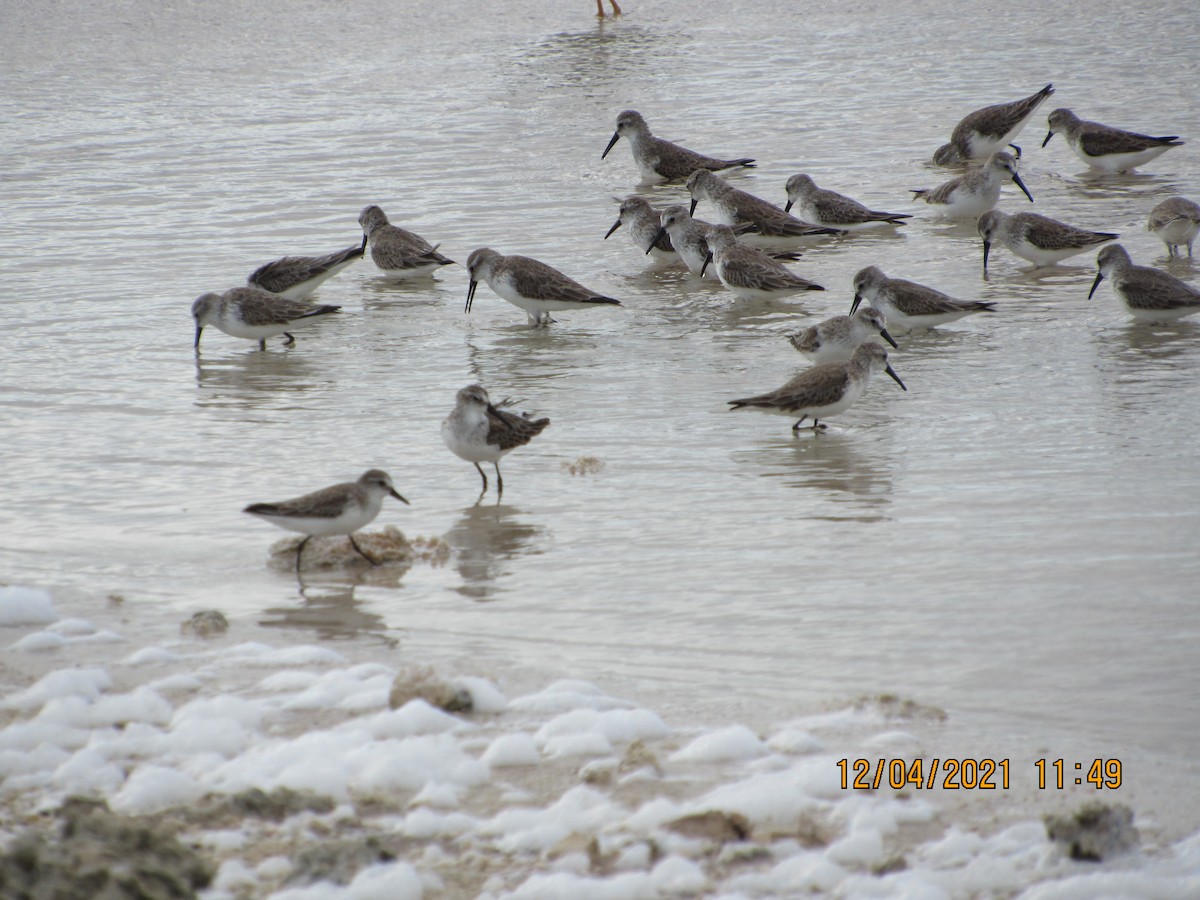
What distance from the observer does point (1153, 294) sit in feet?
32.2

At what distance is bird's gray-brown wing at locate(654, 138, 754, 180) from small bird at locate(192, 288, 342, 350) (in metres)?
6.60

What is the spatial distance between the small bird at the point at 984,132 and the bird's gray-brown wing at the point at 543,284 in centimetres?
627

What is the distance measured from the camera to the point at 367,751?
4461mm

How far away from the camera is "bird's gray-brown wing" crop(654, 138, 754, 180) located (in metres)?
15.7

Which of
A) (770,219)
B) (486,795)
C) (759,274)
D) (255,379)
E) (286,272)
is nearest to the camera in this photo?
(486,795)

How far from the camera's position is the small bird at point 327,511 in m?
5.98

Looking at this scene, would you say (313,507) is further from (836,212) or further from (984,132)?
(984,132)

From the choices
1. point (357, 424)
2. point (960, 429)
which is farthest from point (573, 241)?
point (960, 429)

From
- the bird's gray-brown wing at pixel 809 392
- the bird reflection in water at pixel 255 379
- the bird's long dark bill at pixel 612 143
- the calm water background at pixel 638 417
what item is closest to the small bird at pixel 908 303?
the calm water background at pixel 638 417

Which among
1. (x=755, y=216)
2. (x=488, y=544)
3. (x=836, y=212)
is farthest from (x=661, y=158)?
Result: (x=488, y=544)

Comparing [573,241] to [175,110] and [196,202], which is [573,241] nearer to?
[196,202]

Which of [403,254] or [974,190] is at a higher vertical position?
[974,190]

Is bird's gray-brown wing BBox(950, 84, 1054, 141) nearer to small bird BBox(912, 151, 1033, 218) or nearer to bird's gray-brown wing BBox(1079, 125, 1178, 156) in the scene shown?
bird's gray-brown wing BBox(1079, 125, 1178, 156)
